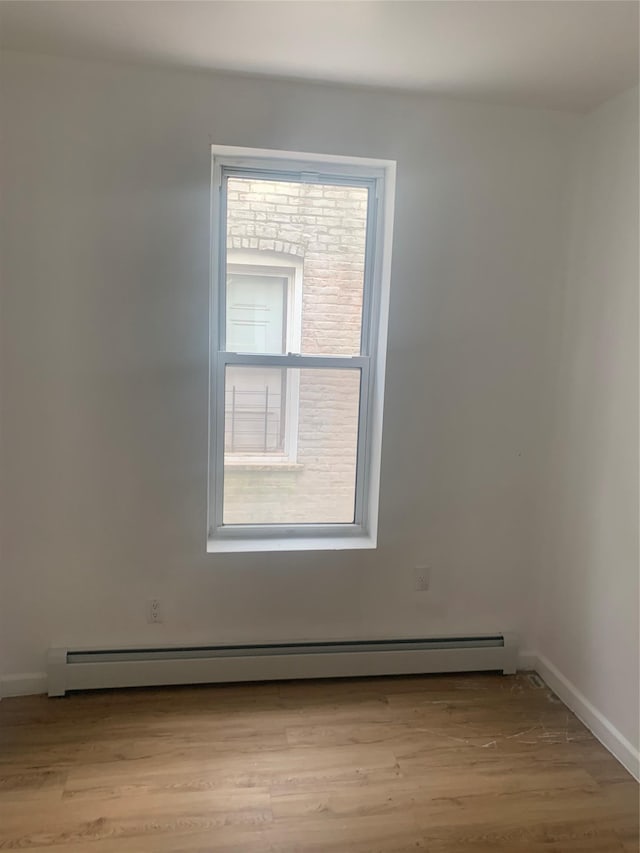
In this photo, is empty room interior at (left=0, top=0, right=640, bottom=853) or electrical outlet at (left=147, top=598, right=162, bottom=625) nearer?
empty room interior at (left=0, top=0, right=640, bottom=853)

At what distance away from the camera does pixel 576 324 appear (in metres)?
2.52

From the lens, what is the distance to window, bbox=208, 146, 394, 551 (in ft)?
8.18

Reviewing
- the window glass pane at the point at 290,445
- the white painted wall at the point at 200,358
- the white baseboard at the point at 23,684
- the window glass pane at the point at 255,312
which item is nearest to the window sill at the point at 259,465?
the window glass pane at the point at 290,445

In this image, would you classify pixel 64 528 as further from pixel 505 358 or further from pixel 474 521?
pixel 505 358

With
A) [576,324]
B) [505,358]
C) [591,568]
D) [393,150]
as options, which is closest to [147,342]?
[393,150]

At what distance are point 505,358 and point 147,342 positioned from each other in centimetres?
150

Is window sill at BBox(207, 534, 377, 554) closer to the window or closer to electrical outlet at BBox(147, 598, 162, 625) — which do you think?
the window

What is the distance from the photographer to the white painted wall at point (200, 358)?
2217 mm

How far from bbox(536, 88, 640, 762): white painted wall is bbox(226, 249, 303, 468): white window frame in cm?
115

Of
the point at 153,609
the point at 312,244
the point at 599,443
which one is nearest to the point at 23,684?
the point at 153,609

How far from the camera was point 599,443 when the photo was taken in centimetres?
238

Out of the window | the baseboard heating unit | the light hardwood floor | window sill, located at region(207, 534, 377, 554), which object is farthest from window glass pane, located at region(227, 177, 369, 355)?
the light hardwood floor

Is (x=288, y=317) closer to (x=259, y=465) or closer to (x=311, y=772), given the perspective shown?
(x=259, y=465)

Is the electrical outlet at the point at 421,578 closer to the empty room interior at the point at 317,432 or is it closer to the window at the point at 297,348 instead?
the empty room interior at the point at 317,432
